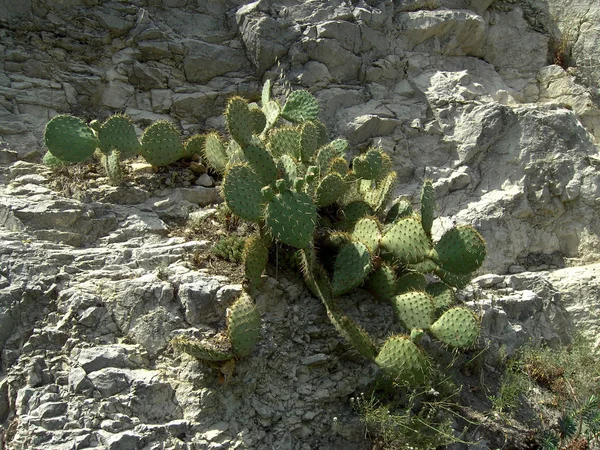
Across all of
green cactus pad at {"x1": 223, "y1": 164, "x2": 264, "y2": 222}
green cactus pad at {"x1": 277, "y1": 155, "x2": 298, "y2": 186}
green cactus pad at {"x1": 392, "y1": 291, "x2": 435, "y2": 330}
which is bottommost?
green cactus pad at {"x1": 392, "y1": 291, "x2": 435, "y2": 330}

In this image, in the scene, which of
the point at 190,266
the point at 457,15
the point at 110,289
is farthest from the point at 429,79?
the point at 110,289

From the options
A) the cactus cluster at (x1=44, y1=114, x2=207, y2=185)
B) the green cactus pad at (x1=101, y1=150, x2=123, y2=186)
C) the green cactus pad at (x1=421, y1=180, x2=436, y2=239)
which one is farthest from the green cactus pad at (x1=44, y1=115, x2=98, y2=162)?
the green cactus pad at (x1=421, y1=180, x2=436, y2=239)

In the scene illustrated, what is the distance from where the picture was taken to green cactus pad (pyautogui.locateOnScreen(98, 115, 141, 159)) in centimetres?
554

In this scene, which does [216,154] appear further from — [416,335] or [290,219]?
[416,335]

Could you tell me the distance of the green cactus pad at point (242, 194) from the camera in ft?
15.2

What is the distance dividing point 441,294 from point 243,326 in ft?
6.05

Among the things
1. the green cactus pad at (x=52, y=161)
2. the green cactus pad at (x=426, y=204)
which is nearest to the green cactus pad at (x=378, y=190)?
the green cactus pad at (x=426, y=204)

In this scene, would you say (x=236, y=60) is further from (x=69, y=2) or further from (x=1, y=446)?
(x=1, y=446)

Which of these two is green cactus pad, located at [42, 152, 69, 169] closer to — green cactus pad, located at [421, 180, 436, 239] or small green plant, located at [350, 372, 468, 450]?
green cactus pad, located at [421, 180, 436, 239]

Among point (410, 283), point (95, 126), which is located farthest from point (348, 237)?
point (95, 126)

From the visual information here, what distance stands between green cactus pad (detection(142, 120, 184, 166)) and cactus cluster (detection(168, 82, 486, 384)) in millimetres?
374

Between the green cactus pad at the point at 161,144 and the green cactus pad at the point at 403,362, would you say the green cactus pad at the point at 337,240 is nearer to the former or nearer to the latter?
the green cactus pad at the point at 403,362

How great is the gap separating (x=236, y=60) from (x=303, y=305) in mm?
3596

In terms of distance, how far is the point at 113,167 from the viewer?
550 centimetres
